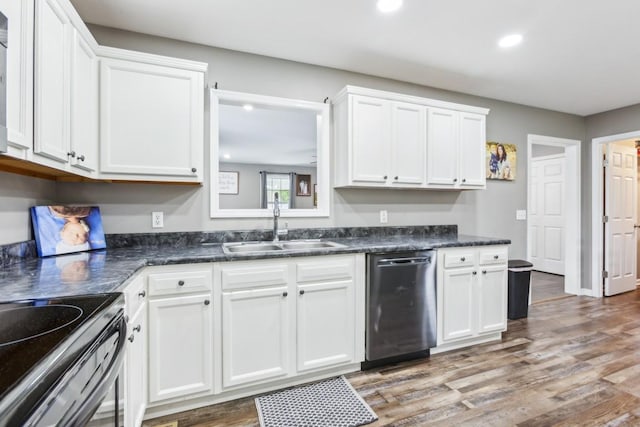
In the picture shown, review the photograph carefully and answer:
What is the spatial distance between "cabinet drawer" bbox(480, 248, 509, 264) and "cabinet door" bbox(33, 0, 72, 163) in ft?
9.68

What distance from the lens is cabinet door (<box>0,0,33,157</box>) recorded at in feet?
3.85

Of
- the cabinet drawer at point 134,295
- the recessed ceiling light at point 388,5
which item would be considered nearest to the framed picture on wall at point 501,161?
the recessed ceiling light at point 388,5

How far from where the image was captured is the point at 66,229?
1.94 metres

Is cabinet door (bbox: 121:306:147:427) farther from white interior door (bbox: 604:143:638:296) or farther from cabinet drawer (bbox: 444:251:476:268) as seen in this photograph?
white interior door (bbox: 604:143:638:296)

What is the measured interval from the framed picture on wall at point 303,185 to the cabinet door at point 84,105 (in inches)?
260

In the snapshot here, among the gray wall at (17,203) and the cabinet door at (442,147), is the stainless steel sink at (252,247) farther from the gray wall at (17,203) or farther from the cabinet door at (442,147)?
the cabinet door at (442,147)

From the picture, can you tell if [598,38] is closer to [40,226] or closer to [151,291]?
[151,291]

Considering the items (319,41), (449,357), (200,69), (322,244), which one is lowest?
(449,357)

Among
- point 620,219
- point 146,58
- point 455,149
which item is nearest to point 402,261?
point 455,149

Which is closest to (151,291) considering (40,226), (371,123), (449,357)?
(40,226)

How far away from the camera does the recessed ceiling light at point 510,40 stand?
7.75 feet

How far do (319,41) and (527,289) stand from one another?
327 cm

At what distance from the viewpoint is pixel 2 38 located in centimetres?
108

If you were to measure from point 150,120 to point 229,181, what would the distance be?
609cm
